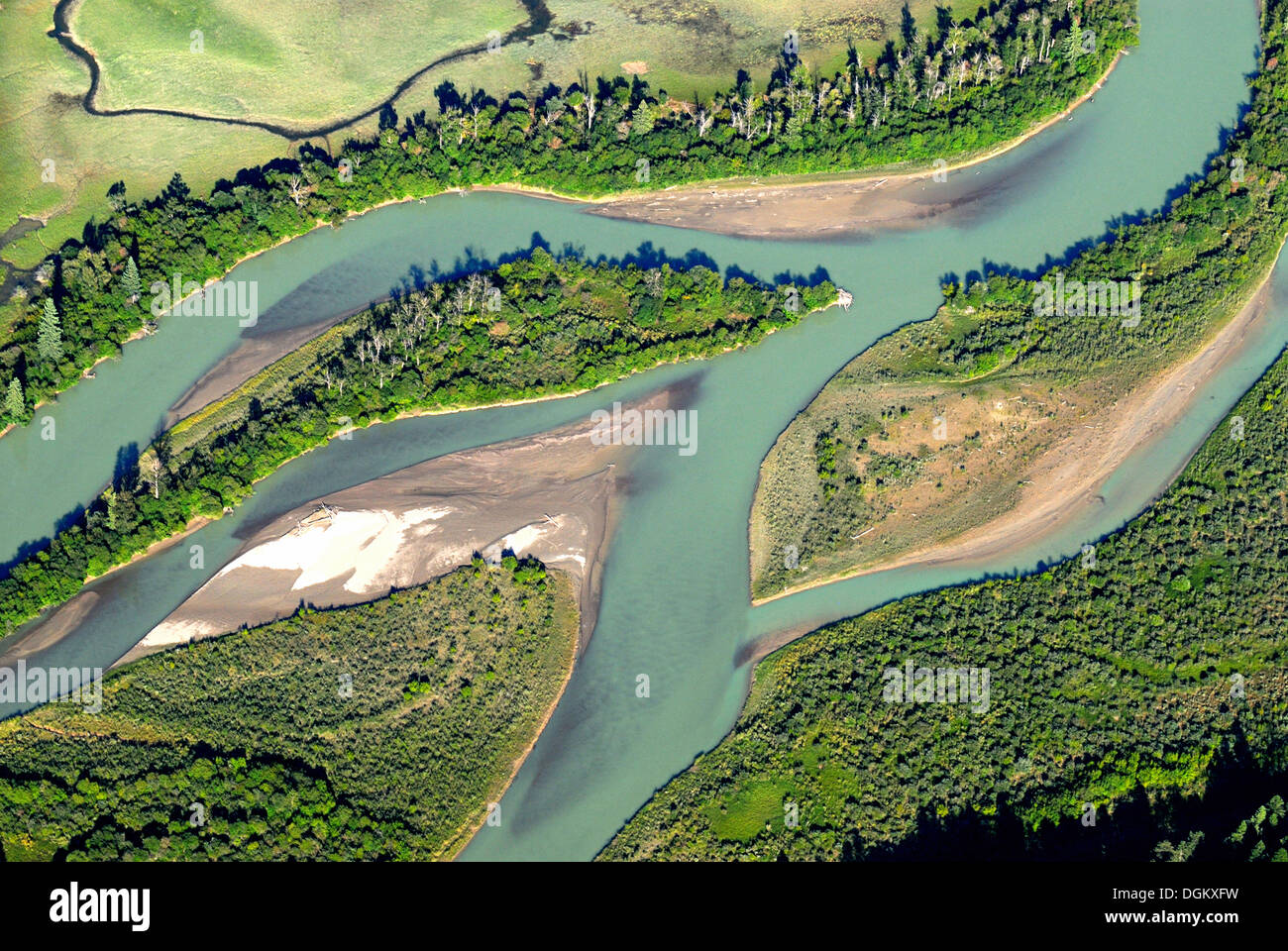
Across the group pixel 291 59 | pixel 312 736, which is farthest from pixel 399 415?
pixel 291 59

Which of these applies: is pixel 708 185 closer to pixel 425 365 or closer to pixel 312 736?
pixel 425 365

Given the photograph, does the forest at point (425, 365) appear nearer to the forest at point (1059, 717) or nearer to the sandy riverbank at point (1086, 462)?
the forest at point (1059, 717)

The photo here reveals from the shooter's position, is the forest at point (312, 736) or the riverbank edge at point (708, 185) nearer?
the forest at point (312, 736)

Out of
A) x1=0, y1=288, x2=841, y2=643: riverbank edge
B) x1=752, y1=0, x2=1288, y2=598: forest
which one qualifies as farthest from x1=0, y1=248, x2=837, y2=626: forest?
x1=752, y1=0, x2=1288, y2=598: forest

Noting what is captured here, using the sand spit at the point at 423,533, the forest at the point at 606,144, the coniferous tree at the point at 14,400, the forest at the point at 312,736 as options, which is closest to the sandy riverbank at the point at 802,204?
the forest at the point at 606,144

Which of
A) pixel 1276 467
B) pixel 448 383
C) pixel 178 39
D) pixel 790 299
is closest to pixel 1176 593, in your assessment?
pixel 1276 467
